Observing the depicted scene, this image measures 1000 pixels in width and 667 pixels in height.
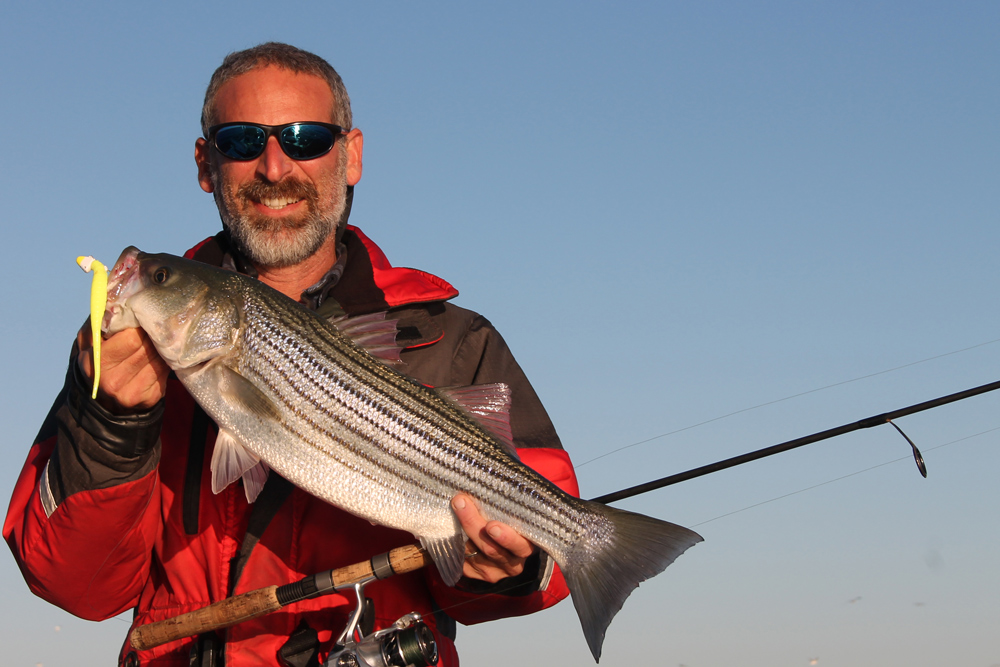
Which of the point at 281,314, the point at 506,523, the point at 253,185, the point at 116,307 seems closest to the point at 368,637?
the point at 506,523

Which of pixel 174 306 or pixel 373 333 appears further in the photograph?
pixel 373 333

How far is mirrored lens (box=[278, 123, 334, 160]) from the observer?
6227 mm

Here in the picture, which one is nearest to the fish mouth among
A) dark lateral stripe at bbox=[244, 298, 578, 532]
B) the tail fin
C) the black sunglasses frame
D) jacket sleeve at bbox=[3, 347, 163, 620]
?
jacket sleeve at bbox=[3, 347, 163, 620]

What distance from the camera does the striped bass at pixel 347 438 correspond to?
4816 millimetres

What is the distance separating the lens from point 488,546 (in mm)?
4922

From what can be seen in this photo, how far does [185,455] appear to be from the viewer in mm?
5500

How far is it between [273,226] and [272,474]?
1.58 meters

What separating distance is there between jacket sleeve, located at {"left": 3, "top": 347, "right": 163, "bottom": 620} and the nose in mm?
1742

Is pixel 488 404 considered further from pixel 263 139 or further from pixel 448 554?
pixel 263 139

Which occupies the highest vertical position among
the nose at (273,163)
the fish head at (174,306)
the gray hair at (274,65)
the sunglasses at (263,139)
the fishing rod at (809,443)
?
the gray hair at (274,65)

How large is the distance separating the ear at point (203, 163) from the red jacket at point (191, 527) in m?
1.42

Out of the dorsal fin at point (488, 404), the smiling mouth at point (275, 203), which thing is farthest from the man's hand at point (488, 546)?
the smiling mouth at point (275, 203)

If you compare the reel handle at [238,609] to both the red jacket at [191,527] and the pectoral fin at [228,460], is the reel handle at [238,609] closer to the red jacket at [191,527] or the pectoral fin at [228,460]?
the red jacket at [191,527]

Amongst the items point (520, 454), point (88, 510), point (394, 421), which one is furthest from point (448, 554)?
point (88, 510)
